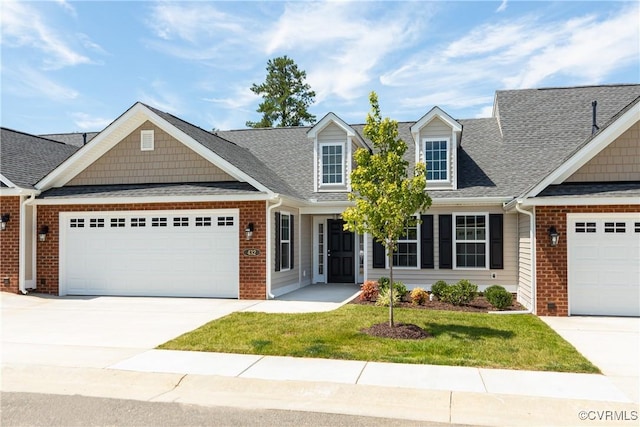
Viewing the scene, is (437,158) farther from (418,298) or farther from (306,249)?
(306,249)

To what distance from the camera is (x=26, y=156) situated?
16719 mm

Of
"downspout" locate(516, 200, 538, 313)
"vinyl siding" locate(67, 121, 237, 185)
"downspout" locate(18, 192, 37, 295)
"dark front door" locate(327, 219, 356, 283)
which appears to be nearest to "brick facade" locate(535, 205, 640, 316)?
"downspout" locate(516, 200, 538, 313)

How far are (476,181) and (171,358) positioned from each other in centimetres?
1093

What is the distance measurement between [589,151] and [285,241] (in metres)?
8.24

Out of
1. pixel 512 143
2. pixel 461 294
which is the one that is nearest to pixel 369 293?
pixel 461 294

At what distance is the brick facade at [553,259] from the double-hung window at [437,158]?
14.1 ft

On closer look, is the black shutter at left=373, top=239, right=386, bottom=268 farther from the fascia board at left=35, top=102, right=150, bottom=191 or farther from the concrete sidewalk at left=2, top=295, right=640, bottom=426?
the fascia board at left=35, top=102, right=150, bottom=191

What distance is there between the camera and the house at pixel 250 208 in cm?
1323

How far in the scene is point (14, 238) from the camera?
46.9ft

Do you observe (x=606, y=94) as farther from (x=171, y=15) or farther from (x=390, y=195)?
(x=171, y=15)

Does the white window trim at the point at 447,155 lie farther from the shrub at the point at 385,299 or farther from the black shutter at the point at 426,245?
the shrub at the point at 385,299

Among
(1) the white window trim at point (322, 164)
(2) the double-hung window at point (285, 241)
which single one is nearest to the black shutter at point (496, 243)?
(1) the white window trim at point (322, 164)

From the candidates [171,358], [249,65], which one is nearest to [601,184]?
[171,358]

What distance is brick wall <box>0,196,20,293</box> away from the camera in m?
14.2
